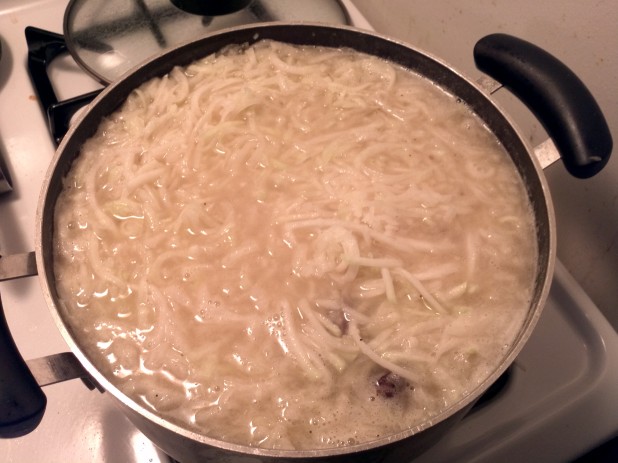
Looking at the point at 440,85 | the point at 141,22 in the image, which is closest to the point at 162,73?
the point at 141,22

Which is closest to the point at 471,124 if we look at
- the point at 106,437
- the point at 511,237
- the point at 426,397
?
the point at 511,237

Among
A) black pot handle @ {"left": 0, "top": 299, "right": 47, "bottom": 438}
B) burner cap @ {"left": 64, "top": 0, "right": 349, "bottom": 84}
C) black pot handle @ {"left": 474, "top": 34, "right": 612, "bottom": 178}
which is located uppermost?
burner cap @ {"left": 64, "top": 0, "right": 349, "bottom": 84}

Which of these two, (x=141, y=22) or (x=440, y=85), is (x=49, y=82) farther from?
(x=440, y=85)

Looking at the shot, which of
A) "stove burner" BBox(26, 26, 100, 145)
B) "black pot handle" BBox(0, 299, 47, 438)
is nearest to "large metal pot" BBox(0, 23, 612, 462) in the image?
"black pot handle" BBox(0, 299, 47, 438)

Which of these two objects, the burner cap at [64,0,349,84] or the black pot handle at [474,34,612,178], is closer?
the black pot handle at [474,34,612,178]

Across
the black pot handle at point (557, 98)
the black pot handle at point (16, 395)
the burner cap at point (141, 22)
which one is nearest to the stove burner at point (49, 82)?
the burner cap at point (141, 22)

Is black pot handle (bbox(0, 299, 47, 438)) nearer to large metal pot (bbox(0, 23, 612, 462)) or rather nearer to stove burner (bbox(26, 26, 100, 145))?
large metal pot (bbox(0, 23, 612, 462))
